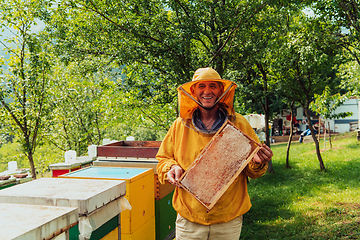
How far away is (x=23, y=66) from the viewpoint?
587 centimetres

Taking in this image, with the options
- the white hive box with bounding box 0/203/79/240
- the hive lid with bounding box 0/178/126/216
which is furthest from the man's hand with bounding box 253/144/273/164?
the white hive box with bounding box 0/203/79/240

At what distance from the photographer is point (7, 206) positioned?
150 cm

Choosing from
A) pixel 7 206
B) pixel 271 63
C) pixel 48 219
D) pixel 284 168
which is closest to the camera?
pixel 48 219

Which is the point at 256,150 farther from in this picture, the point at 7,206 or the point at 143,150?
the point at 143,150

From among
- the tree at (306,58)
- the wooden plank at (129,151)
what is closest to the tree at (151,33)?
the tree at (306,58)

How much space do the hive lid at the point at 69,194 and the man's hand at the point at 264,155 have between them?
1.03 m

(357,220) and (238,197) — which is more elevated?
(238,197)

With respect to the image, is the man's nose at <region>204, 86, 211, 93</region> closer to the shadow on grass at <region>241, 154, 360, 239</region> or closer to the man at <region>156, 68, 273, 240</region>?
the man at <region>156, 68, 273, 240</region>

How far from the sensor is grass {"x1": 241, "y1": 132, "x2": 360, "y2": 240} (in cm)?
497

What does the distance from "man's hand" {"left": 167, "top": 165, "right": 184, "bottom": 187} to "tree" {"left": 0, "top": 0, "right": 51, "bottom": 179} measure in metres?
4.89

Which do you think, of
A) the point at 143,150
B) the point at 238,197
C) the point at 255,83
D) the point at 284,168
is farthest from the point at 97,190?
the point at 284,168

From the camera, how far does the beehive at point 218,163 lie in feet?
6.04

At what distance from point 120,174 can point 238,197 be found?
158 centimetres

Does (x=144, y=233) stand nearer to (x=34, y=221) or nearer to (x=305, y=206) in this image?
(x=34, y=221)
